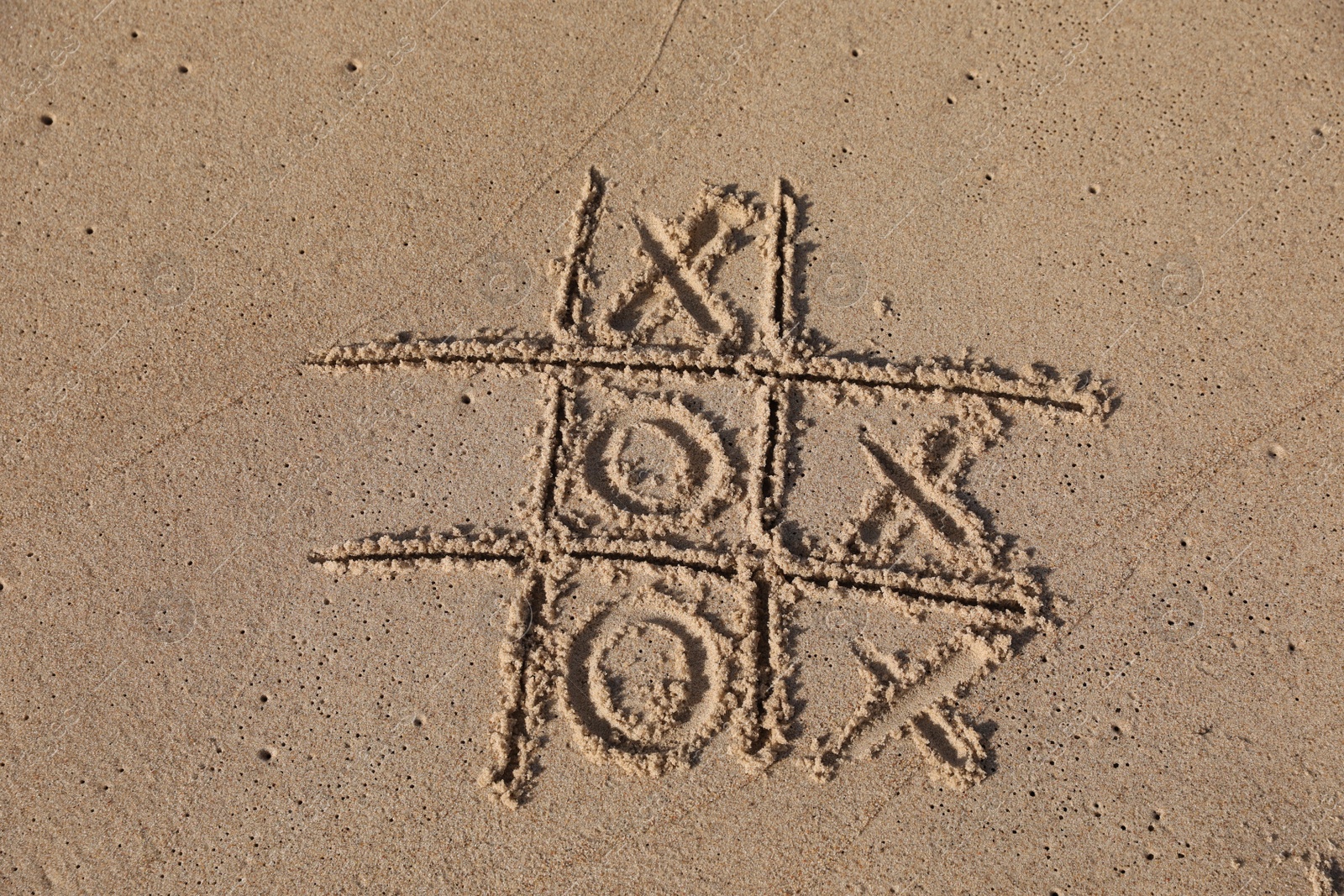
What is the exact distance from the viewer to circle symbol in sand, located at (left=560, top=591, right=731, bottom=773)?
222 centimetres

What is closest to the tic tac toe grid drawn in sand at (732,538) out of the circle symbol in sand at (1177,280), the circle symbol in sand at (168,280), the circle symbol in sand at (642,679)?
the circle symbol in sand at (642,679)

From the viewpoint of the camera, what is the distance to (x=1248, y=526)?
232 cm

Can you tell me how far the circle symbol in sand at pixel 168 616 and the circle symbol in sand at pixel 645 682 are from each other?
1.07 m

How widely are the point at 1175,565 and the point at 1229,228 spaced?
1.02 meters

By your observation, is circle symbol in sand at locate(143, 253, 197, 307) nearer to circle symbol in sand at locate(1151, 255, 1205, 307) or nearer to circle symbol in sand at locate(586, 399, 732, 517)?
circle symbol in sand at locate(586, 399, 732, 517)

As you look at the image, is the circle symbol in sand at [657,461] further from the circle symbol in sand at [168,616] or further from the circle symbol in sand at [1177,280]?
the circle symbol in sand at [1177,280]

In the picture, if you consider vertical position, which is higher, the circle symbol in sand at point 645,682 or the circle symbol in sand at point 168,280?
the circle symbol in sand at point 168,280

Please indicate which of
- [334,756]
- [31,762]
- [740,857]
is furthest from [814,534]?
[31,762]

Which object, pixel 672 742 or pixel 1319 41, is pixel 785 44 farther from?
pixel 672 742

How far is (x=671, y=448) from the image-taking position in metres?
2.35

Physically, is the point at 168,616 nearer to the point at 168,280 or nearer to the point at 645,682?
the point at 168,280

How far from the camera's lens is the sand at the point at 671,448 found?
7.27 feet

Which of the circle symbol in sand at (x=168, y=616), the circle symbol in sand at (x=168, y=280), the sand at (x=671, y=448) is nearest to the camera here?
the sand at (x=671, y=448)

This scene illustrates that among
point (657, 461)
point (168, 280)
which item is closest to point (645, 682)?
point (657, 461)
